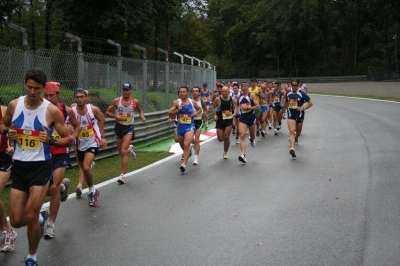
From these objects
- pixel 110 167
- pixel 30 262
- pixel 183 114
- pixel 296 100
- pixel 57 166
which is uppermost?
pixel 296 100

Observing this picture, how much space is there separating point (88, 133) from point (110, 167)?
387cm

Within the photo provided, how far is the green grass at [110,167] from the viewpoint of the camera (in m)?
10.7

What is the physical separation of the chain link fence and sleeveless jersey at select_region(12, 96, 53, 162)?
4.64m

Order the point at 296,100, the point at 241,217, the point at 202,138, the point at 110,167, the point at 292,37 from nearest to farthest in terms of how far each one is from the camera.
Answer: the point at 241,217 < the point at 110,167 < the point at 296,100 < the point at 202,138 < the point at 292,37

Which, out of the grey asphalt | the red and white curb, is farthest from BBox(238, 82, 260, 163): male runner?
the red and white curb

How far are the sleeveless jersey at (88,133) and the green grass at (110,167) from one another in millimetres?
1034

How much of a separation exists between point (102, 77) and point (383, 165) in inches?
274

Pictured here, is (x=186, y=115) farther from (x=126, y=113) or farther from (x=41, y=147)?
(x=41, y=147)

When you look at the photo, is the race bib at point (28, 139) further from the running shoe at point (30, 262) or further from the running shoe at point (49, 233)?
the running shoe at point (49, 233)

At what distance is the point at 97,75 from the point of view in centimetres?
1418

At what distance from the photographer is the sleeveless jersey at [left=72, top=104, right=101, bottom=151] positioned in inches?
352

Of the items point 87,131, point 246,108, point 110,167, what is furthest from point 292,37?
point 87,131

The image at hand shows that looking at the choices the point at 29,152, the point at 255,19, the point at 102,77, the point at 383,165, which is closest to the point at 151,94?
the point at 102,77

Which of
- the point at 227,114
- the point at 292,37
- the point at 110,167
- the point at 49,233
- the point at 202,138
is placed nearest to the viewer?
the point at 49,233
